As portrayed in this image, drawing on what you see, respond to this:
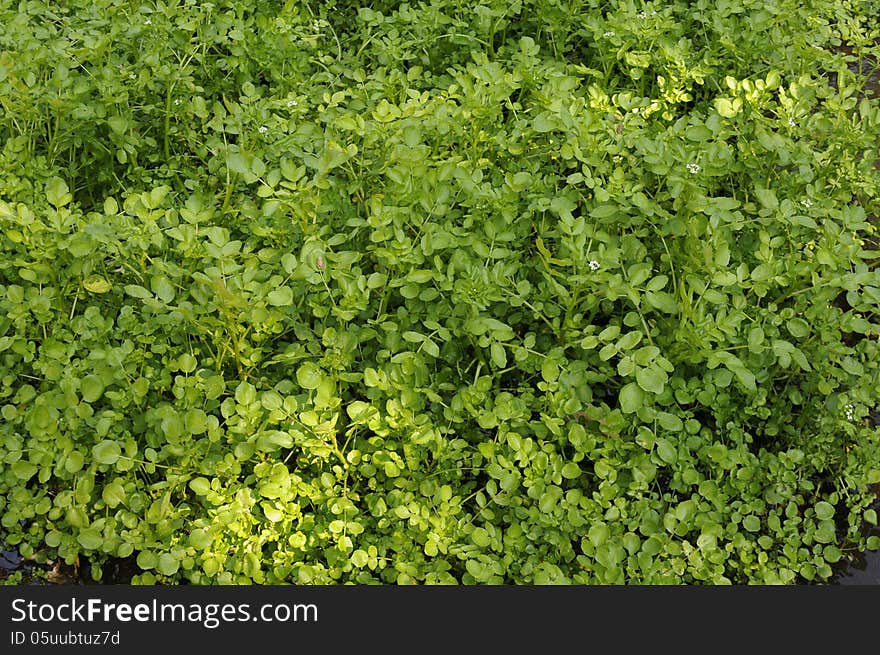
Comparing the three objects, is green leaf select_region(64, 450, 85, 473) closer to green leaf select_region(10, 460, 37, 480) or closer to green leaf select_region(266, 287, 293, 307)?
green leaf select_region(10, 460, 37, 480)

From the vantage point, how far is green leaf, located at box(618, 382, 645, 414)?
277cm

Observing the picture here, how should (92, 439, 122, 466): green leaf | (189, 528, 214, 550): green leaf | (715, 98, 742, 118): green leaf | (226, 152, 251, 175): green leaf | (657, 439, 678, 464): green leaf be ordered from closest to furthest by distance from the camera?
(189, 528, 214, 550): green leaf < (92, 439, 122, 466): green leaf < (657, 439, 678, 464): green leaf < (226, 152, 251, 175): green leaf < (715, 98, 742, 118): green leaf

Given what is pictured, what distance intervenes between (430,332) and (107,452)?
3.62 ft

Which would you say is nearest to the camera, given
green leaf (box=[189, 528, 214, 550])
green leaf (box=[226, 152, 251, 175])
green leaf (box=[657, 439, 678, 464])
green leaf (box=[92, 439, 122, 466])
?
green leaf (box=[189, 528, 214, 550])

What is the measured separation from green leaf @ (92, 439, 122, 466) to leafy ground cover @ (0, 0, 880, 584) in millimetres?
49

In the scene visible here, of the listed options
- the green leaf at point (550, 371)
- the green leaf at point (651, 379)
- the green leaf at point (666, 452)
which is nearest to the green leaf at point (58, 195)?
the green leaf at point (550, 371)

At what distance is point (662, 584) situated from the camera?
270cm

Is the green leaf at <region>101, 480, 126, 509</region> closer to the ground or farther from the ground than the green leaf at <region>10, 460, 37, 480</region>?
closer to the ground

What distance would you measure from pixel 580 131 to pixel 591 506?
1.37m

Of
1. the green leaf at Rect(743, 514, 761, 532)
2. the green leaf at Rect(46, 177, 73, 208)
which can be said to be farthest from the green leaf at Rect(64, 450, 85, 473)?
the green leaf at Rect(743, 514, 761, 532)

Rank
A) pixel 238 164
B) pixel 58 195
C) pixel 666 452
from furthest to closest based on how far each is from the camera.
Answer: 1. pixel 238 164
2. pixel 58 195
3. pixel 666 452

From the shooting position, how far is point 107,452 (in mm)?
2742

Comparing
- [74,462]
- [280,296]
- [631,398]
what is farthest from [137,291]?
[631,398]

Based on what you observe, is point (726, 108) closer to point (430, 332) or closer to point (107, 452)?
point (430, 332)
